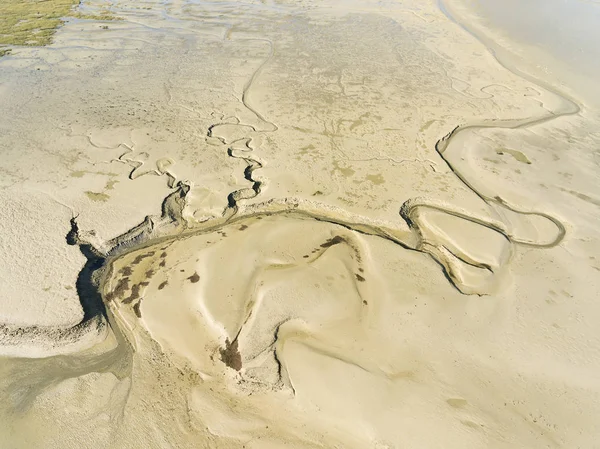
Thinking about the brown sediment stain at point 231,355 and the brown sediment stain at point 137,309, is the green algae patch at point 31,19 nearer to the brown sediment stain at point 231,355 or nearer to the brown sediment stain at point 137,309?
the brown sediment stain at point 137,309

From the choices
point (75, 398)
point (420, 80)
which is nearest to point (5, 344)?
point (75, 398)

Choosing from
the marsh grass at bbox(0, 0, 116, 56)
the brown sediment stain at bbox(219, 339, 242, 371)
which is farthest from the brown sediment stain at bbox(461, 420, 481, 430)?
the marsh grass at bbox(0, 0, 116, 56)

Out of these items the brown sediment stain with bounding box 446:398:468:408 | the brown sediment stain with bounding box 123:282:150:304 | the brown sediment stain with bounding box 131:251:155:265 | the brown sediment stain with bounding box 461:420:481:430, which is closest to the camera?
the brown sediment stain with bounding box 461:420:481:430

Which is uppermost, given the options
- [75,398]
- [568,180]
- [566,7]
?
[566,7]

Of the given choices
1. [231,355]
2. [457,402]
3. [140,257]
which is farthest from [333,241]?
[140,257]

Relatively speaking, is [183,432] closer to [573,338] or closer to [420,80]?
[573,338]

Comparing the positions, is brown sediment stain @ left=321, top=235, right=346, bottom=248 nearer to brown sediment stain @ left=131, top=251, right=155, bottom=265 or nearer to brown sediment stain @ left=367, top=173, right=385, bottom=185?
brown sediment stain @ left=367, top=173, right=385, bottom=185

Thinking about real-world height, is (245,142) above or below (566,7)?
below
